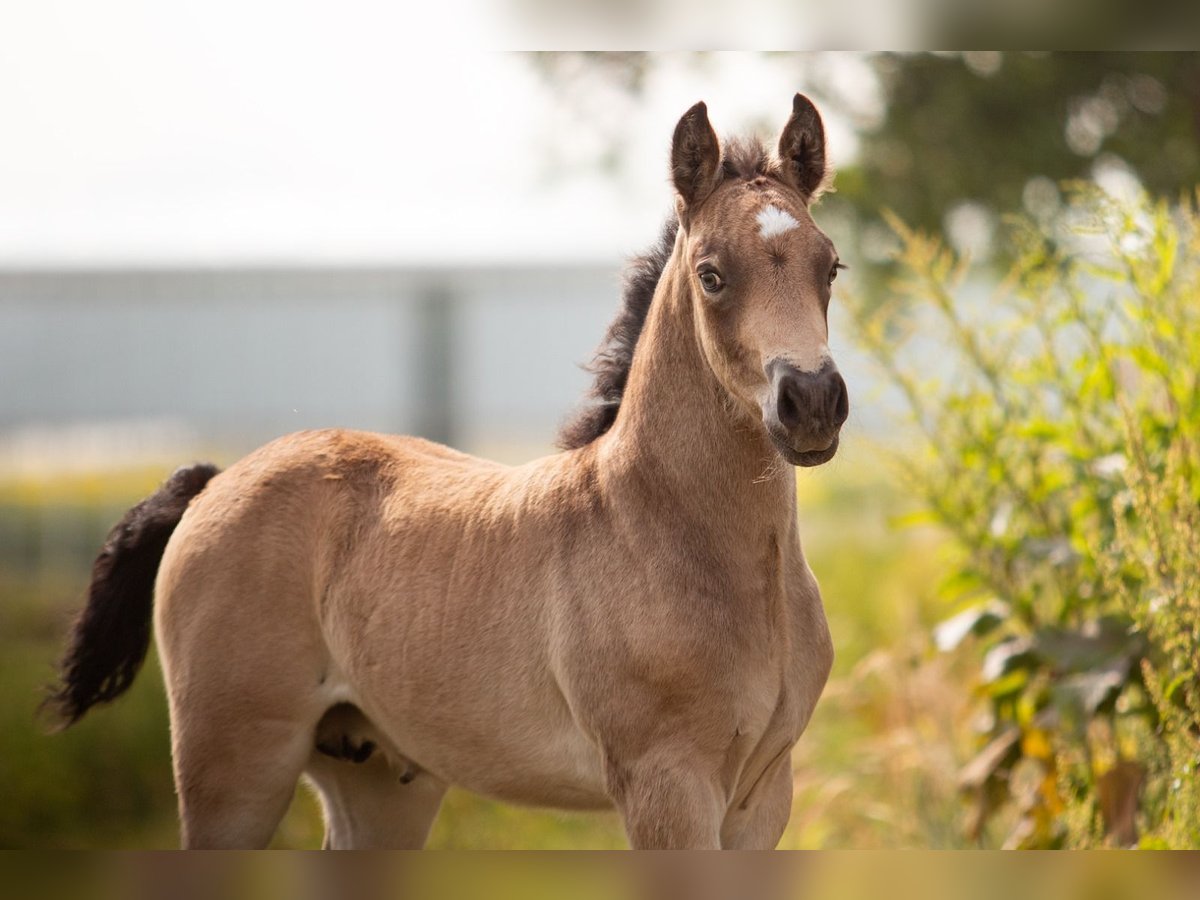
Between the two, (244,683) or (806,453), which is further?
(244,683)

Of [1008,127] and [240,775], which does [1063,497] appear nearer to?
[240,775]

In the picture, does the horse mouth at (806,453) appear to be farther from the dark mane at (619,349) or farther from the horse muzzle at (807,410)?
the dark mane at (619,349)

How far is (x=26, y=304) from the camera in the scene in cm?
1006

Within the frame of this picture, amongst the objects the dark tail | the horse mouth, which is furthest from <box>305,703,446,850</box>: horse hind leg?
the horse mouth

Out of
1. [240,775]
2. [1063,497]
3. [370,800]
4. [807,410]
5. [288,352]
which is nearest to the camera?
[807,410]

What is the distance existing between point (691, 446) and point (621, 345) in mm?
446

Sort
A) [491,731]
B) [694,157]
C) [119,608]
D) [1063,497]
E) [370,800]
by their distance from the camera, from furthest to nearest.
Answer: [1063,497]
[119,608]
[370,800]
[491,731]
[694,157]

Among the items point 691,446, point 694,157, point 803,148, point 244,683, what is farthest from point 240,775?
point 803,148

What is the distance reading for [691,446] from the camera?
2393mm

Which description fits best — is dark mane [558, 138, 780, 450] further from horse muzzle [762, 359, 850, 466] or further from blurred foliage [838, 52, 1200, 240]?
blurred foliage [838, 52, 1200, 240]

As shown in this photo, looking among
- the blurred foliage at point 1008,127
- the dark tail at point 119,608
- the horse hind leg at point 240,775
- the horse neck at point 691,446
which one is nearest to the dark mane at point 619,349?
the horse neck at point 691,446

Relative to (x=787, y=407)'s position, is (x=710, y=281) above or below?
above

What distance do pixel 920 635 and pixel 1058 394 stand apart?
3.24ft

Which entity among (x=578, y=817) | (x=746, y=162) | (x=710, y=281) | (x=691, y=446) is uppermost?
(x=746, y=162)
